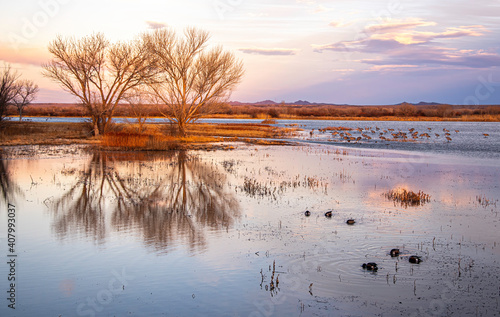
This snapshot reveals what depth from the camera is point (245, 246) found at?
8.23 m

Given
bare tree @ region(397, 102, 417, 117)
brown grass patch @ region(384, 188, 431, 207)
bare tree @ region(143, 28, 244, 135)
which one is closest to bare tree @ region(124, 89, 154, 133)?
bare tree @ region(143, 28, 244, 135)

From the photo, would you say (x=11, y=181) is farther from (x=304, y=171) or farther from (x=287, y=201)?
(x=304, y=171)

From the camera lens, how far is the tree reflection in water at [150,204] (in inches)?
359

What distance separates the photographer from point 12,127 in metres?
38.7

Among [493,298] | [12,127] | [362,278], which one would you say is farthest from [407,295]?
[12,127]

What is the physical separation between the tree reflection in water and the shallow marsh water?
6cm

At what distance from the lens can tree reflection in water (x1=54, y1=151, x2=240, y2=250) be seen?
29.9 ft

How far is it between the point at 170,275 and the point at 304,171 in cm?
1258

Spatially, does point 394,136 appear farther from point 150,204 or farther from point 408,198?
point 150,204

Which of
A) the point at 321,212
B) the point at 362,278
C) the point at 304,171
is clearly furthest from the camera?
the point at 304,171

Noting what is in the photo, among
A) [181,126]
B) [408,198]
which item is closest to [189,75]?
[181,126]

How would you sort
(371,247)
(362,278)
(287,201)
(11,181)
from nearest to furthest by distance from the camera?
(362,278), (371,247), (287,201), (11,181)

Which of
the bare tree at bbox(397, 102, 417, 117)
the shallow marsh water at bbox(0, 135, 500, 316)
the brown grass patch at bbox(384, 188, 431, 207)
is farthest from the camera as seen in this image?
the bare tree at bbox(397, 102, 417, 117)

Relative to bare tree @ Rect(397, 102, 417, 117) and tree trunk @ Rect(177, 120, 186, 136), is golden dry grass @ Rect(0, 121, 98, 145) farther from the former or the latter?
bare tree @ Rect(397, 102, 417, 117)
